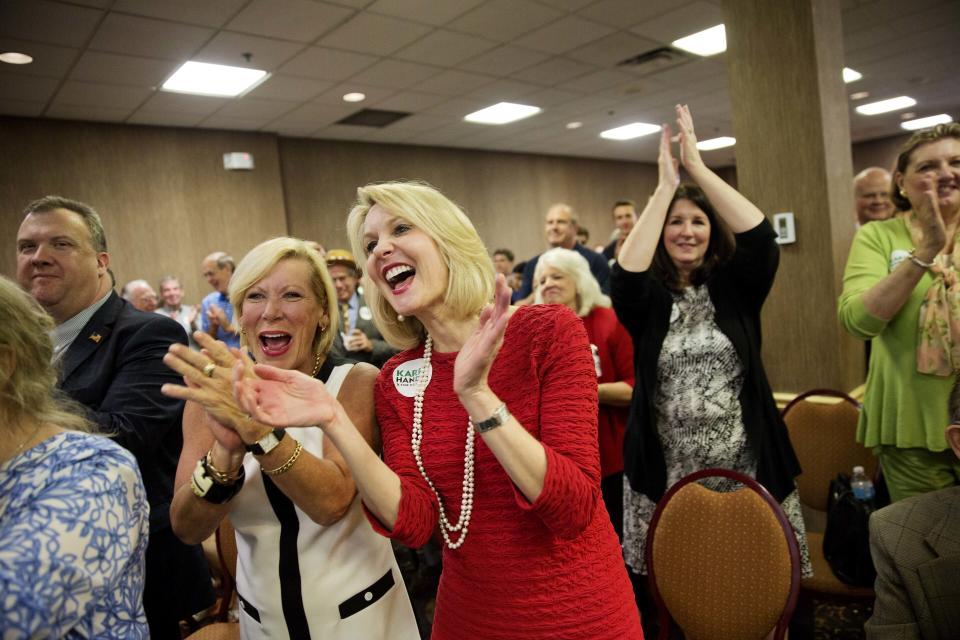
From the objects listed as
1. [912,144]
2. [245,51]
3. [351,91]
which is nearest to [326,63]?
[245,51]

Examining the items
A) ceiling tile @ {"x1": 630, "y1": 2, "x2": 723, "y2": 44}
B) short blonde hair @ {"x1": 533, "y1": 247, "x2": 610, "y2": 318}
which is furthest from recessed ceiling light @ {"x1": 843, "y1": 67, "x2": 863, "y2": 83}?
short blonde hair @ {"x1": 533, "y1": 247, "x2": 610, "y2": 318}

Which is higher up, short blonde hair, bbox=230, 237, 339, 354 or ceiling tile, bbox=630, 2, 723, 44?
ceiling tile, bbox=630, 2, 723, 44

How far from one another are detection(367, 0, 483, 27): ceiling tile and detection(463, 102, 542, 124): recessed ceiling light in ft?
8.53

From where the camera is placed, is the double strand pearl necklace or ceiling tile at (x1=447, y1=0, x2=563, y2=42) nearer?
the double strand pearl necklace

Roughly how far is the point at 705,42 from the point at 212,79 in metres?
4.41

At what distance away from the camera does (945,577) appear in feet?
4.01

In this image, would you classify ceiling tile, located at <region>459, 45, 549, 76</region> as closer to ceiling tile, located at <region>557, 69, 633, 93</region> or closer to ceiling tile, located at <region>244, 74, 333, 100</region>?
ceiling tile, located at <region>557, 69, 633, 93</region>

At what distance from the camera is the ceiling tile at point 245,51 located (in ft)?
14.4

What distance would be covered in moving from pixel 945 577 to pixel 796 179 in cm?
212

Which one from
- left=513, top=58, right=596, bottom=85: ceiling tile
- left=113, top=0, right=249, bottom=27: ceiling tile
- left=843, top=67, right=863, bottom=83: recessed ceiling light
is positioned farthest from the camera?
left=843, top=67, right=863, bottom=83: recessed ceiling light

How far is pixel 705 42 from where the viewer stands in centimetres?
561

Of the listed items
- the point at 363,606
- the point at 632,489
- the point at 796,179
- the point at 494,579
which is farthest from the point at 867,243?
the point at 363,606

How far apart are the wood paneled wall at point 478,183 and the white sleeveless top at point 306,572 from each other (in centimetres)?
472

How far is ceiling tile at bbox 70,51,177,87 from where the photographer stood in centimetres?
449
